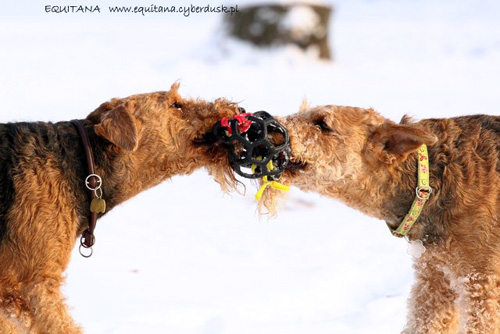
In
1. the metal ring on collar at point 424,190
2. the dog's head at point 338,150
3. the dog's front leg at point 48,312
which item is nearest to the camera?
the dog's front leg at point 48,312

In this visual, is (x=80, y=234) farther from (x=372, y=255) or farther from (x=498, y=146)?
(x=372, y=255)

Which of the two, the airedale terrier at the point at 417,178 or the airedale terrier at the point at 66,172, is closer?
the airedale terrier at the point at 66,172

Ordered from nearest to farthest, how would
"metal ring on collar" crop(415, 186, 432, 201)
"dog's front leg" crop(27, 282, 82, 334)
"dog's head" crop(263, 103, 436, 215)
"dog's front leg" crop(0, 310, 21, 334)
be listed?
1. "dog's front leg" crop(27, 282, 82, 334)
2. "dog's front leg" crop(0, 310, 21, 334)
3. "metal ring on collar" crop(415, 186, 432, 201)
4. "dog's head" crop(263, 103, 436, 215)

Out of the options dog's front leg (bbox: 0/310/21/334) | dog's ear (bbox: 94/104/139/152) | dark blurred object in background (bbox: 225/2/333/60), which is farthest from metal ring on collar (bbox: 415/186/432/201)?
dark blurred object in background (bbox: 225/2/333/60)

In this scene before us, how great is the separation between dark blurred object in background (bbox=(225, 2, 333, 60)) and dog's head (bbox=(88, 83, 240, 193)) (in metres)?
8.77

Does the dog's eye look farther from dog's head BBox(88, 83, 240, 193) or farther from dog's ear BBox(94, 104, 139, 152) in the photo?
dog's ear BBox(94, 104, 139, 152)

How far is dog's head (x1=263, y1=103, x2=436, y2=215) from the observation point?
167 inches

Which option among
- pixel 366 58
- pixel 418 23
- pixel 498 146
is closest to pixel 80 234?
pixel 498 146

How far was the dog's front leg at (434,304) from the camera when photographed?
4.24m

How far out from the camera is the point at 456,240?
399cm

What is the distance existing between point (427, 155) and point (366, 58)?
35.6 feet

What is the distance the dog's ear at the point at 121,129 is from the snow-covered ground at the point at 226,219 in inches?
40.1

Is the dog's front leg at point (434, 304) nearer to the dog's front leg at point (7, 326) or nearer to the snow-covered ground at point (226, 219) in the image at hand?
the snow-covered ground at point (226, 219)

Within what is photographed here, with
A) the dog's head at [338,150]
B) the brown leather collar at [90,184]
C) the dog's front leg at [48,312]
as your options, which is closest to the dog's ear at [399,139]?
the dog's head at [338,150]
